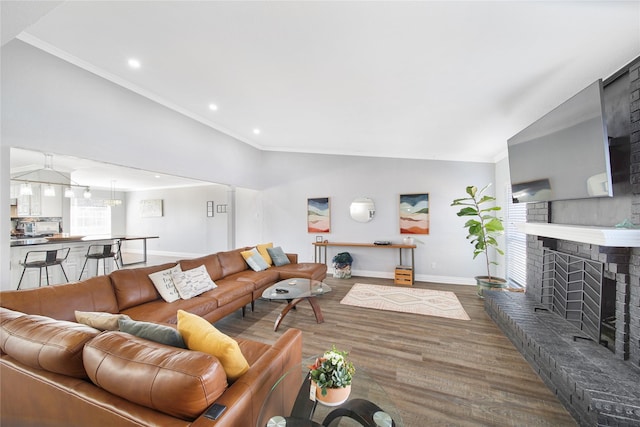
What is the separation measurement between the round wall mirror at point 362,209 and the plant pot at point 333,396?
4333 millimetres

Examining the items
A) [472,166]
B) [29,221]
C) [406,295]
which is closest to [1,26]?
[406,295]

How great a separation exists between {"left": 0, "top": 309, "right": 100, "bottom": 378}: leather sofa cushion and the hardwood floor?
1.77 metres

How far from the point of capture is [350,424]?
3.89 feet

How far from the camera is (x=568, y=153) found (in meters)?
2.08

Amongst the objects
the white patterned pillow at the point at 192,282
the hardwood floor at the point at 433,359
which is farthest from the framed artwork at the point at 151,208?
the hardwood floor at the point at 433,359

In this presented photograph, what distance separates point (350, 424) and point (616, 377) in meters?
1.91

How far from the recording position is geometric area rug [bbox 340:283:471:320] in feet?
11.3

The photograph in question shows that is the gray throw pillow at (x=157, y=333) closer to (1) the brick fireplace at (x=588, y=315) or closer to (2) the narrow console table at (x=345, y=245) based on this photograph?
(1) the brick fireplace at (x=588, y=315)

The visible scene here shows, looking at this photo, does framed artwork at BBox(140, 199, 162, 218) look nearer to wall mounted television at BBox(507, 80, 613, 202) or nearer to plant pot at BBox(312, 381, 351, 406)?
plant pot at BBox(312, 381, 351, 406)

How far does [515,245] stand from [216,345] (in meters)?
4.71

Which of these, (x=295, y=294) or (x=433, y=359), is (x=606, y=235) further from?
(x=295, y=294)

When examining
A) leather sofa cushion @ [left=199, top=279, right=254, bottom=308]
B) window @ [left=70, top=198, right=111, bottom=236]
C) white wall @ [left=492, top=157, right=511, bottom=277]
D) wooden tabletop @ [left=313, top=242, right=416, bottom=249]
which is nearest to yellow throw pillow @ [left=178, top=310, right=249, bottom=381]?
leather sofa cushion @ [left=199, top=279, right=254, bottom=308]

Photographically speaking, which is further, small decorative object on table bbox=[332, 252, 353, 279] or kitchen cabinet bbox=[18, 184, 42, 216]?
small decorative object on table bbox=[332, 252, 353, 279]

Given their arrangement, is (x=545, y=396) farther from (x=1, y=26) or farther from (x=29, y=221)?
(x=29, y=221)
